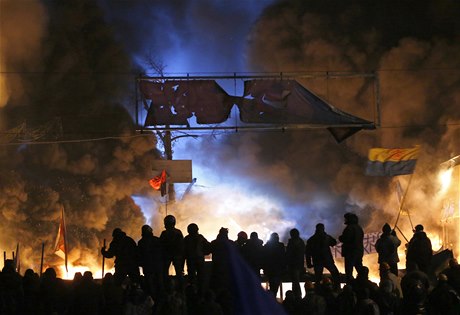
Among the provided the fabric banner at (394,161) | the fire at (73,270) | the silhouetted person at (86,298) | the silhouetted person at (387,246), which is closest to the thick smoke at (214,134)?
the fire at (73,270)

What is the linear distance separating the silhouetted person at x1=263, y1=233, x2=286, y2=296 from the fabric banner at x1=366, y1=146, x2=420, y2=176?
6.86 meters

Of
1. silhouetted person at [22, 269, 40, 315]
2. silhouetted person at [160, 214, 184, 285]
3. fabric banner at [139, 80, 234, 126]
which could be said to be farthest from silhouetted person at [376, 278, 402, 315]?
fabric banner at [139, 80, 234, 126]

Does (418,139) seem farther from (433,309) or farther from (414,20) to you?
(433,309)

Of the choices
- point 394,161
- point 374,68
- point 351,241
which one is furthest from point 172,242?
point 374,68

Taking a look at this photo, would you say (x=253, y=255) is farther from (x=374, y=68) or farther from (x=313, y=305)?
(x=374, y=68)

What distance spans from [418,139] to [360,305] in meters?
21.0

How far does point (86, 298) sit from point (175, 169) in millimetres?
14970

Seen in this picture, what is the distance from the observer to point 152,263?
13570mm

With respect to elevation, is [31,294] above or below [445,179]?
below

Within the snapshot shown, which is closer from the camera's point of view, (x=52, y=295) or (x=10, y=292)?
(x=10, y=292)

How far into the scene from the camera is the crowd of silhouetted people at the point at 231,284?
38.8ft

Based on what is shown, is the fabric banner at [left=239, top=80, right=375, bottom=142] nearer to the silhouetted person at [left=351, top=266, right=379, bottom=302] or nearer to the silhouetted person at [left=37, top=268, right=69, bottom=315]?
the silhouetted person at [left=351, top=266, right=379, bottom=302]

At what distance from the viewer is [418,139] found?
3155 cm

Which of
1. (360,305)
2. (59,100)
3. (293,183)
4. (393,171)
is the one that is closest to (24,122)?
(59,100)
